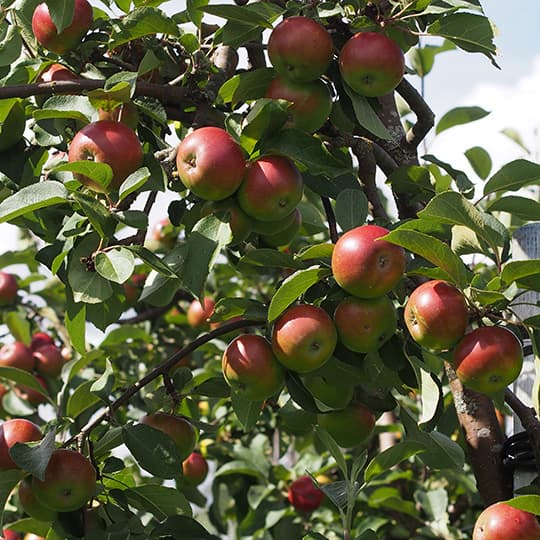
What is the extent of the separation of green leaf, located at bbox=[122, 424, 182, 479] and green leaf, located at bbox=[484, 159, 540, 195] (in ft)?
1.79

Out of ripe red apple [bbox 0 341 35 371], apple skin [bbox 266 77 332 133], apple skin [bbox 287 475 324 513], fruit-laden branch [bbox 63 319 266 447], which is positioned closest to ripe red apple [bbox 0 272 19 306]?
ripe red apple [bbox 0 341 35 371]

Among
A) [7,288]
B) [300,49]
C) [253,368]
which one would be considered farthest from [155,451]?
[7,288]

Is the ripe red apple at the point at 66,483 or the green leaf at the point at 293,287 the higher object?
the green leaf at the point at 293,287

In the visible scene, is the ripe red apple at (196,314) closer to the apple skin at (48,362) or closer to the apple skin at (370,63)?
the apple skin at (48,362)

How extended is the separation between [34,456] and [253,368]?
292 millimetres

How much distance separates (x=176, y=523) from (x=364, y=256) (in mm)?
513

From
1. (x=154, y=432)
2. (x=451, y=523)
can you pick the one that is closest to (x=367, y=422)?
→ (x=154, y=432)

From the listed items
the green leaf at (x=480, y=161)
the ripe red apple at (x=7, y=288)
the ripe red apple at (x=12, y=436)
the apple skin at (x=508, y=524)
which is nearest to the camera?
the apple skin at (x=508, y=524)

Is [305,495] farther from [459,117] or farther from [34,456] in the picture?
[34,456]

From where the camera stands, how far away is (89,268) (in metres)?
1.16

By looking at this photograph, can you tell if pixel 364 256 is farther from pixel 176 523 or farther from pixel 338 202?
pixel 176 523

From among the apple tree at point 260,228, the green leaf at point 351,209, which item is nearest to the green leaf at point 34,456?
the apple tree at point 260,228

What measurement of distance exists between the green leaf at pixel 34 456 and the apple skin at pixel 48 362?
1487mm

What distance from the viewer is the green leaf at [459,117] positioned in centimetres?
183
